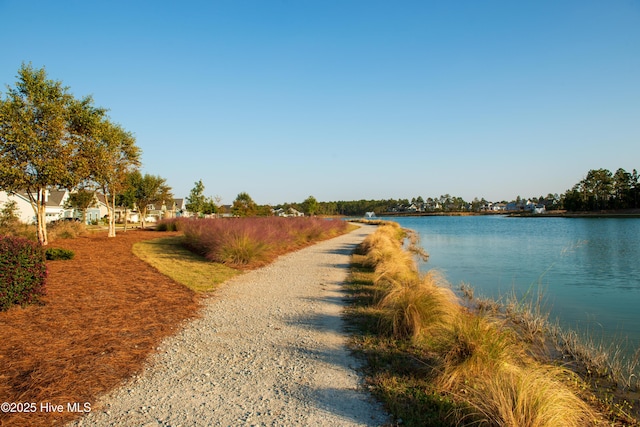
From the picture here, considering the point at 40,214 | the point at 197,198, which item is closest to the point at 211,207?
the point at 197,198

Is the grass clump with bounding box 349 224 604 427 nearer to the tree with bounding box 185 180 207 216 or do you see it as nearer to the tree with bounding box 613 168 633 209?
the tree with bounding box 185 180 207 216

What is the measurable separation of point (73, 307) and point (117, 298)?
89 centimetres

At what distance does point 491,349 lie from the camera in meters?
4.21

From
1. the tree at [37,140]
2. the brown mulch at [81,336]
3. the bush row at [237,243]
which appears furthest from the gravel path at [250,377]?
the tree at [37,140]

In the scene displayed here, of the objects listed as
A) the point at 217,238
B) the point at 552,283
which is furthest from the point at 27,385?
the point at 552,283

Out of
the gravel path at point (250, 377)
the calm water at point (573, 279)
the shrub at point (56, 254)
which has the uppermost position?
the shrub at point (56, 254)

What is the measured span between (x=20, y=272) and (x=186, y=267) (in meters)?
5.72

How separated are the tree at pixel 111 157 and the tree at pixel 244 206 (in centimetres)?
2102

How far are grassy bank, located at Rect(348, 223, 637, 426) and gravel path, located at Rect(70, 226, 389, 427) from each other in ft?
1.23

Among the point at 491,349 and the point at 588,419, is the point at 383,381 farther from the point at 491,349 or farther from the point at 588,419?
the point at 588,419

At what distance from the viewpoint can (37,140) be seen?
13.7 m

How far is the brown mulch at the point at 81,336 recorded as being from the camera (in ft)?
12.0

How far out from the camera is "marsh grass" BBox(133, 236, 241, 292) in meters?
9.76

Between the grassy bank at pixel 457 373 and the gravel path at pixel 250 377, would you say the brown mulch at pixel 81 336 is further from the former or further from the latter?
the grassy bank at pixel 457 373
